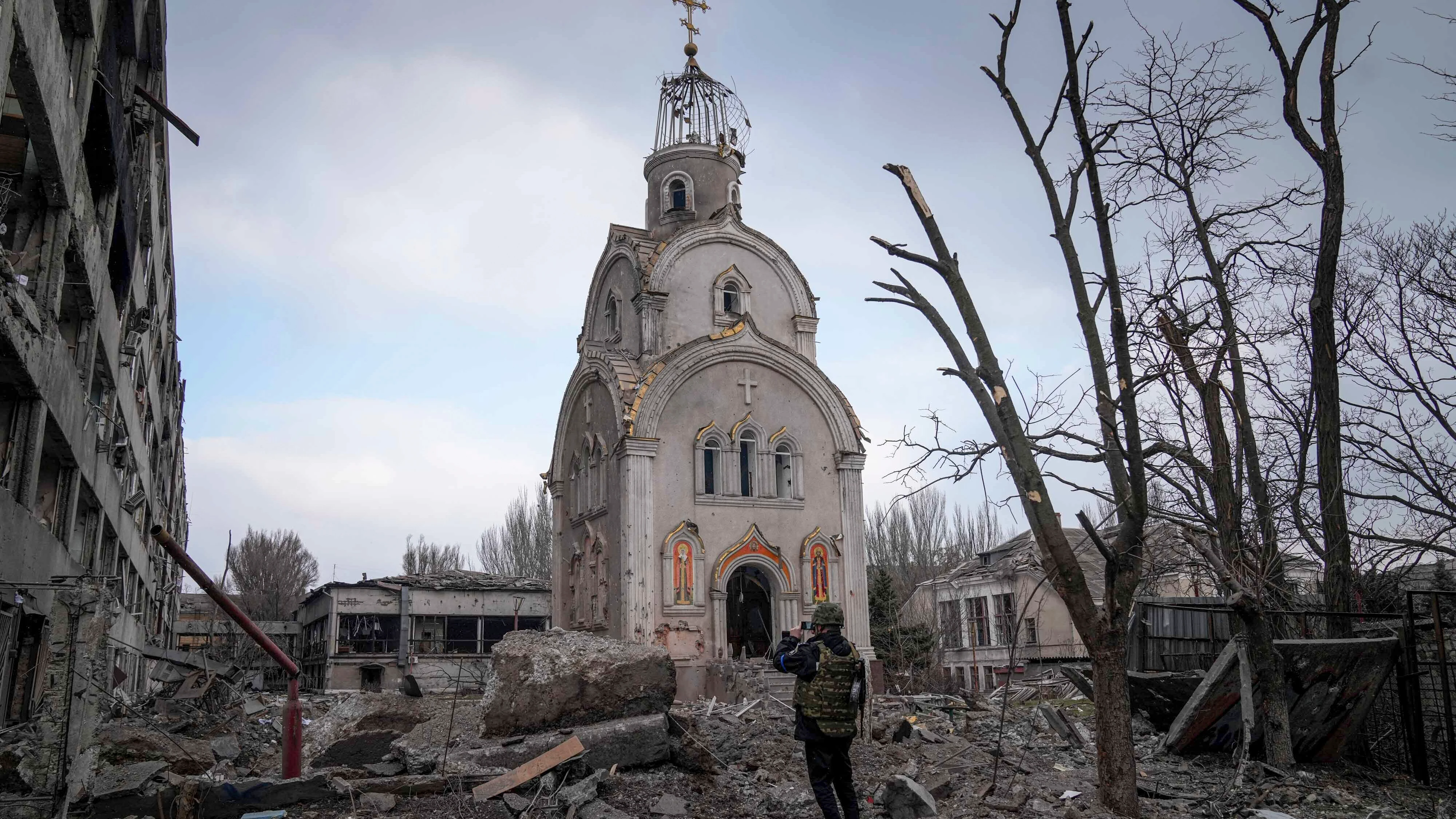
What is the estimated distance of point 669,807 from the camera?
28.3 feet

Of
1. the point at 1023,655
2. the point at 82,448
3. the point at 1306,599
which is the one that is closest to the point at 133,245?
the point at 82,448

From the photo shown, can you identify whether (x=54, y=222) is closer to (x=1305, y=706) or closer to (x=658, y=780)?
(x=658, y=780)

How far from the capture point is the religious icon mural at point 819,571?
22281mm

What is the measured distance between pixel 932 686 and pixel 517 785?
18887 mm

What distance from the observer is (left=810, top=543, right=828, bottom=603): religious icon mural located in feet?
73.1

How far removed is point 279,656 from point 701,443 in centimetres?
1308

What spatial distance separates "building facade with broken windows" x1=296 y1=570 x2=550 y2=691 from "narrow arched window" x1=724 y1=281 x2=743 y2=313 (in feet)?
51.4

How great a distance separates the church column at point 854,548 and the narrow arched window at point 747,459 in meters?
2.03

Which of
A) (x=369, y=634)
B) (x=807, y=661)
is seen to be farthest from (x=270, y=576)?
(x=807, y=661)

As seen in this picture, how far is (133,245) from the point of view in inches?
646

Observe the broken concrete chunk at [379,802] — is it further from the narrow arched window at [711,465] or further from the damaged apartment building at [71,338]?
the narrow arched window at [711,465]

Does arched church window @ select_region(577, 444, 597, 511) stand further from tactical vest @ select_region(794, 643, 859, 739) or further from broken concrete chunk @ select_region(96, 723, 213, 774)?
tactical vest @ select_region(794, 643, 859, 739)

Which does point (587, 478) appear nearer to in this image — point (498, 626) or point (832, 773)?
point (832, 773)

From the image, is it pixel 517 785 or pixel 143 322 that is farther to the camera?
pixel 143 322
